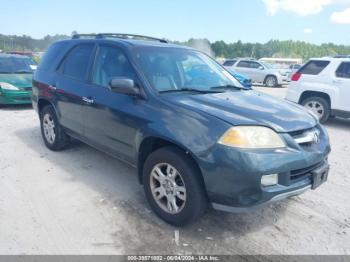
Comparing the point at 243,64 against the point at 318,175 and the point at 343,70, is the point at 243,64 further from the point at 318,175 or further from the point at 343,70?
the point at 318,175

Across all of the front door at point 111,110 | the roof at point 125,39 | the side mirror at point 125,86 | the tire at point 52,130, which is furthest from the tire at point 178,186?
the tire at point 52,130

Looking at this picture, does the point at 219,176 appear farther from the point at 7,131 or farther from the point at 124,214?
the point at 7,131

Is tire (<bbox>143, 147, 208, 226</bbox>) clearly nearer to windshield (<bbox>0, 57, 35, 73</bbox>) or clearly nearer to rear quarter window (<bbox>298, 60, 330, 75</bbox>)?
rear quarter window (<bbox>298, 60, 330, 75</bbox>)

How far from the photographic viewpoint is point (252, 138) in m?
2.70

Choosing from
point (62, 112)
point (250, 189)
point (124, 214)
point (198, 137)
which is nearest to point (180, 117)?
point (198, 137)

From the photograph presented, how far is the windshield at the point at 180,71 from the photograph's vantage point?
3480 millimetres

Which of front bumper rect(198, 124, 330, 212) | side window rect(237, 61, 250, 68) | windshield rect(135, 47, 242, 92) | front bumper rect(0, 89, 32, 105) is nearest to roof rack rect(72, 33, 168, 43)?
windshield rect(135, 47, 242, 92)

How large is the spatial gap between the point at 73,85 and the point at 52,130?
116 centimetres

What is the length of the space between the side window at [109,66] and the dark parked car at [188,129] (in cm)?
1

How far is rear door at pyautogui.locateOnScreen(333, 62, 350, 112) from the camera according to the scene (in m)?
7.71

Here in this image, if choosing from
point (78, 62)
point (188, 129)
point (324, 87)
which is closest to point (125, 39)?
point (78, 62)

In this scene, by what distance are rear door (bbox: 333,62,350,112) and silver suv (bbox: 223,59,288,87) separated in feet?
36.9

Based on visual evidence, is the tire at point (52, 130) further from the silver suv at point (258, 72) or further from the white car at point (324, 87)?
the silver suv at point (258, 72)

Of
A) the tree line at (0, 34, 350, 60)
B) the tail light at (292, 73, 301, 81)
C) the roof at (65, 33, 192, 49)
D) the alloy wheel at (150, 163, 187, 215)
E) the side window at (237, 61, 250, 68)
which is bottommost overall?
the alloy wheel at (150, 163, 187, 215)
